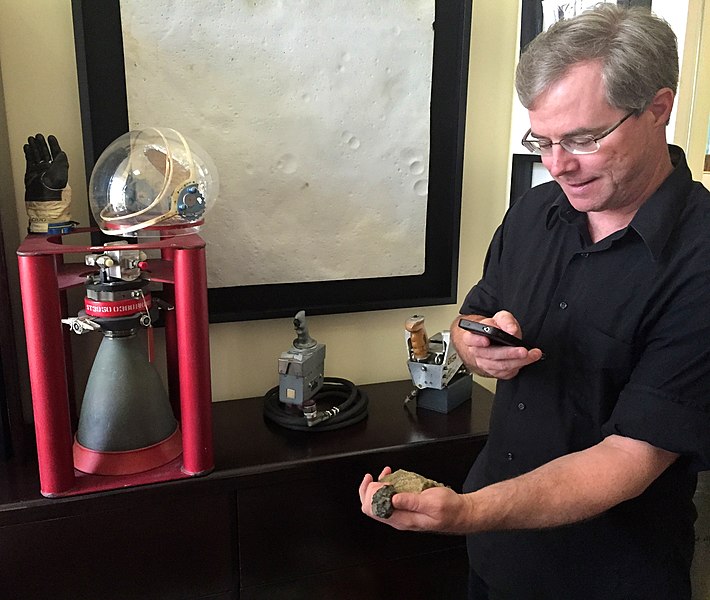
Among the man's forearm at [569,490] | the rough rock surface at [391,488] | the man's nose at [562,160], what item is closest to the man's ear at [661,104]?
the man's nose at [562,160]

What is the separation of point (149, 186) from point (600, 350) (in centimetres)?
85

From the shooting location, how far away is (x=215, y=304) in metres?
1.60

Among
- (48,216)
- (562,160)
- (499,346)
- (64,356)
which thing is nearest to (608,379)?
(499,346)

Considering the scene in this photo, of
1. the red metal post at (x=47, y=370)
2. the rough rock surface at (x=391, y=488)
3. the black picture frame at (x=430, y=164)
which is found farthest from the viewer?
the black picture frame at (x=430, y=164)

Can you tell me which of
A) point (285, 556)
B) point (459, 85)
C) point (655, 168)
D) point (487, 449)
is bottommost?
point (285, 556)

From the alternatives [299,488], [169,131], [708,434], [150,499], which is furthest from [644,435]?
[169,131]

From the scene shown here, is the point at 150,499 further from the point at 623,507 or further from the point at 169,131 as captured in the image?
the point at 623,507

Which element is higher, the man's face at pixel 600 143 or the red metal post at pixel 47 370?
the man's face at pixel 600 143

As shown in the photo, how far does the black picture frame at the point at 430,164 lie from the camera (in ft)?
4.58

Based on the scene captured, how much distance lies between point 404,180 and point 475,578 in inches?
37.5

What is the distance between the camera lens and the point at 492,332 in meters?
1.04

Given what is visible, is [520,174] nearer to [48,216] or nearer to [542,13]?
[542,13]

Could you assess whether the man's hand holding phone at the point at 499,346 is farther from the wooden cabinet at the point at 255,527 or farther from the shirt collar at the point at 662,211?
the wooden cabinet at the point at 255,527

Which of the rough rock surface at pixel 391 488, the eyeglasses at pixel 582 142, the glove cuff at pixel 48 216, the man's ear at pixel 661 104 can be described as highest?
the man's ear at pixel 661 104
